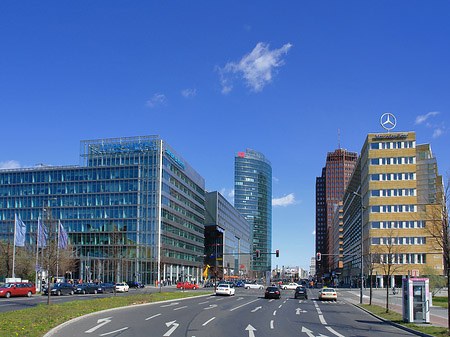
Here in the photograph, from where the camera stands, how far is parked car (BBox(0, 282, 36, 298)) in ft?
147

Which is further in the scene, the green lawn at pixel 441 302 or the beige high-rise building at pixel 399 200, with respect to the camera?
the beige high-rise building at pixel 399 200

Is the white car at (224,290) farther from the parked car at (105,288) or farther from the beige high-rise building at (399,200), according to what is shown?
the beige high-rise building at (399,200)

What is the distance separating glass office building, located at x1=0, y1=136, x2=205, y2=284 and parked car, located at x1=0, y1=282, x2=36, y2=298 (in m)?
47.5

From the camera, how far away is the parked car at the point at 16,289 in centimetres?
4469

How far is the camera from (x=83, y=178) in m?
106

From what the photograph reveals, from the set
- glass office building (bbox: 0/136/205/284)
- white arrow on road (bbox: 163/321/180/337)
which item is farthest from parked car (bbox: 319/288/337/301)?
glass office building (bbox: 0/136/205/284)

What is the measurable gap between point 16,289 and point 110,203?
57.6 meters

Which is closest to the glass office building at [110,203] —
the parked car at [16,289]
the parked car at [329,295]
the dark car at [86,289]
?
the dark car at [86,289]

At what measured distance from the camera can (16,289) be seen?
150 feet

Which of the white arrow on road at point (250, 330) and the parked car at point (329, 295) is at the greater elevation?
the white arrow on road at point (250, 330)

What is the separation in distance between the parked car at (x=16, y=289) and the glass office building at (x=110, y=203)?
47.5 m

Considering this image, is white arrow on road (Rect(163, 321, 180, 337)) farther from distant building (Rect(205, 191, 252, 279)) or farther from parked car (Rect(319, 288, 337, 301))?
distant building (Rect(205, 191, 252, 279))

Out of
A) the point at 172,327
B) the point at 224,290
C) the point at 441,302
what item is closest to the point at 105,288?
the point at 224,290

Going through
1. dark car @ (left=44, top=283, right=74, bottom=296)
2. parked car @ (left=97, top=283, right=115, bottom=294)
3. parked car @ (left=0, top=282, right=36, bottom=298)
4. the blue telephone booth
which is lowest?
parked car @ (left=97, top=283, right=115, bottom=294)
